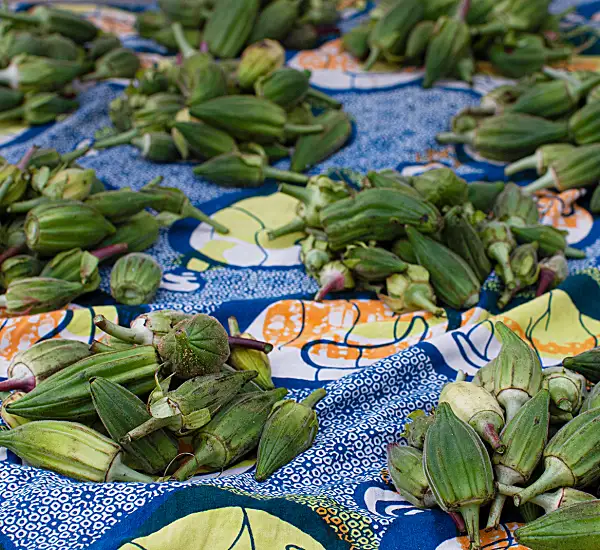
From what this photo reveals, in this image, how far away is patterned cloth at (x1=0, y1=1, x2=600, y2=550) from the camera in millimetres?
955

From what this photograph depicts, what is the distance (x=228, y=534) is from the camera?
93 centimetres

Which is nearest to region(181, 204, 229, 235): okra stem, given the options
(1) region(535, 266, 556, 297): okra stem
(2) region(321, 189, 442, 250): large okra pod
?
(2) region(321, 189, 442, 250): large okra pod

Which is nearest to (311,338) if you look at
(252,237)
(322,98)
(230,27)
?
(252,237)

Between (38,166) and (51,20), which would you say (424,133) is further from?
(51,20)

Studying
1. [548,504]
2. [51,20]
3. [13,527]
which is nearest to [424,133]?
[51,20]

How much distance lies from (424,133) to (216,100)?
2.31 ft

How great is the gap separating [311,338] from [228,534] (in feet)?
2.08

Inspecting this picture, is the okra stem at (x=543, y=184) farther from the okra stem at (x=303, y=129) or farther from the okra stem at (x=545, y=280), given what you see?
the okra stem at (x=303, y=129)

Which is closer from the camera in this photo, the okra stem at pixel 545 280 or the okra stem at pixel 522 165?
the okra stem at pixel 545 280

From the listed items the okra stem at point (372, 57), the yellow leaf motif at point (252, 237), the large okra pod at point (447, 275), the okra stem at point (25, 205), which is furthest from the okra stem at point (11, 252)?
the okra stem at point (372, 57)

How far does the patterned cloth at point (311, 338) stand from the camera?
0.95m

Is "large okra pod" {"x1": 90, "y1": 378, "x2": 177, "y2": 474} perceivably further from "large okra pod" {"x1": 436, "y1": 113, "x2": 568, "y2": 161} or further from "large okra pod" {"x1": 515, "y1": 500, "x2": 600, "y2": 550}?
"large okra pod" {"x1": 436, "y1": 113, "x2": 568, "y2": 161}

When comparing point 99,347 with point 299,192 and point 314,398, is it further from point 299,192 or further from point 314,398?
point 299,192

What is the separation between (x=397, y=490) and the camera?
1.10m
